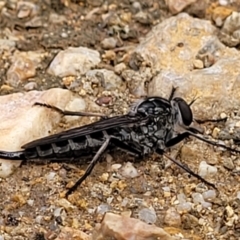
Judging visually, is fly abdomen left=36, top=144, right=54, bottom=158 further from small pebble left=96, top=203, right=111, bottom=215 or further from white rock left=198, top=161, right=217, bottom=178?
white rock left=198, top=161, right=217, bottom=178

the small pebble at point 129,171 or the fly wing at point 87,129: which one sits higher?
the fly wing at point 87,129

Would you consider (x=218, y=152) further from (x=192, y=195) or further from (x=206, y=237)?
(x=206, y=237)

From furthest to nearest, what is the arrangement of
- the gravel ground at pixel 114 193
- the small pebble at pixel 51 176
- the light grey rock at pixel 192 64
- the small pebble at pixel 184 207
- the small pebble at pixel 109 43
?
the small pebble at pixel 109 43
the light grey rock at pixel 192 64
the small pebble at pixel 51 176
the small pebble at pixel 184 207
the gravel ground at pixel 114 193

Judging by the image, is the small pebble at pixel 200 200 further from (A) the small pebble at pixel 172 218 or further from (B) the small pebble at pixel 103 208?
(B) the small pebble at pixel 103 208

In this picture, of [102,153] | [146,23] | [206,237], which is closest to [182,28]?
[146,23]

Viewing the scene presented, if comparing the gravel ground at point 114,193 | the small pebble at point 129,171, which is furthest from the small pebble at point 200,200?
the small pebble at point 129,171

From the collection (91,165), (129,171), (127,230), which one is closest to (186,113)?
(129,171)
